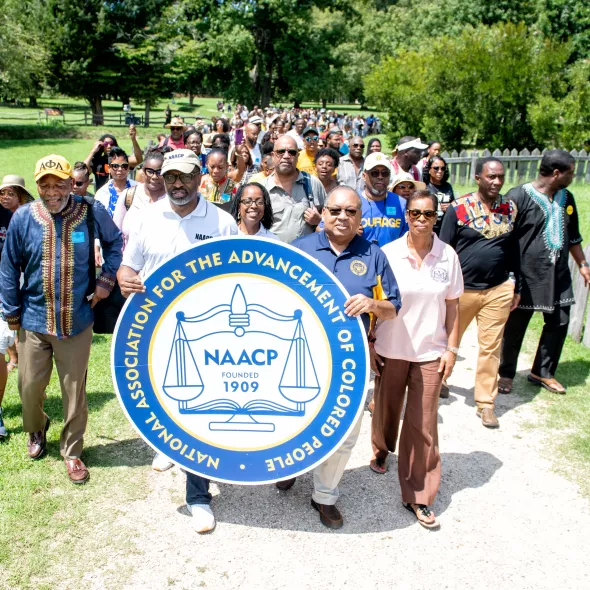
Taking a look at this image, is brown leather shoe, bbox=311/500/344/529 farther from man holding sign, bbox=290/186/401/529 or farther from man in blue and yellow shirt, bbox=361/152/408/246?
man in blue and yellow shirt, bbox=361/152/408/246

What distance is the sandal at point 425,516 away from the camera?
379 centimetres

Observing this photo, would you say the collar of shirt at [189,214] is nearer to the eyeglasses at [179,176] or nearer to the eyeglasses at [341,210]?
the eyeglasses at [179,176]

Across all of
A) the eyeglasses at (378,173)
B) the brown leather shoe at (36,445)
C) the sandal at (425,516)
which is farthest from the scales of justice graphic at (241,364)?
the eyeglasses at (378,173)

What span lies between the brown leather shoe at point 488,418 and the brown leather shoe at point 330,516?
1.95 metres

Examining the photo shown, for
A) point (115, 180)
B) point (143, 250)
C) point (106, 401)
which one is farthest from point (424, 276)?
point (115, 180)

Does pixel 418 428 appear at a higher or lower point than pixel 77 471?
higher

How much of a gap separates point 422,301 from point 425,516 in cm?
137

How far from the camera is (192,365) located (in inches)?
137

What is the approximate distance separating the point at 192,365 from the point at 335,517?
1336mm

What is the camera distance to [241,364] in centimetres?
346

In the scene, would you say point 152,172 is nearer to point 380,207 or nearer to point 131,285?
point 380,207

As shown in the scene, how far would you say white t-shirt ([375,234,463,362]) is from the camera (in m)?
3.81

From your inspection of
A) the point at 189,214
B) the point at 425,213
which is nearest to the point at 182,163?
the point at 189,214

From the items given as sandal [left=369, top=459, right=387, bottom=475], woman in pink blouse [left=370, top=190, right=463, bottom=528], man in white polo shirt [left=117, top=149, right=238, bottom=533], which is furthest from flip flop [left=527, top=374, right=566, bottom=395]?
man in white polo shirt [left=117, top=149, right=238, bottom=533]
